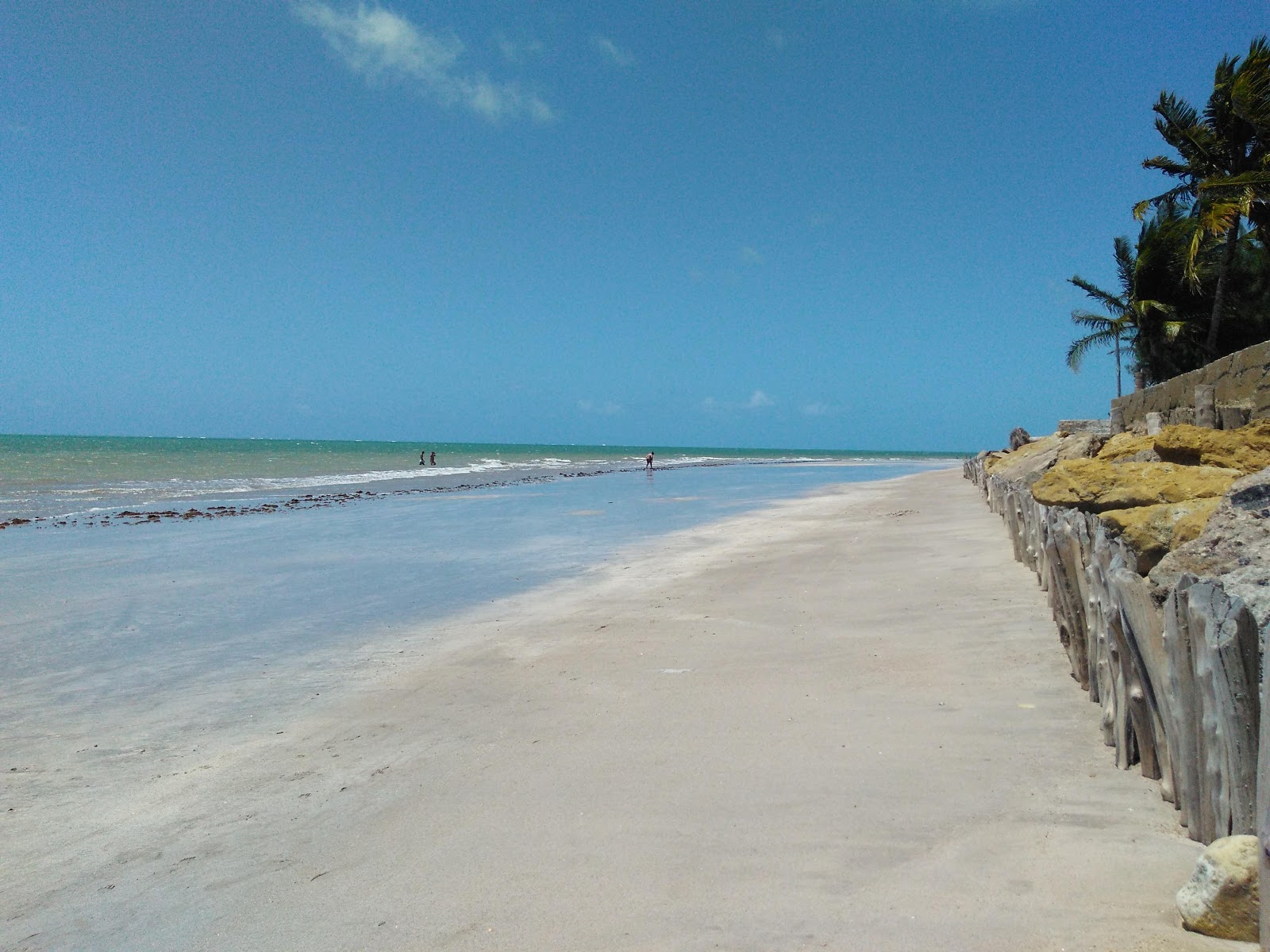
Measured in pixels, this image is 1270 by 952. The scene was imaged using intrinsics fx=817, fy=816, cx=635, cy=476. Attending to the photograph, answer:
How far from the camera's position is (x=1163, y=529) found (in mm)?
5551

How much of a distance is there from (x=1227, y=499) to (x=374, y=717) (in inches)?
223

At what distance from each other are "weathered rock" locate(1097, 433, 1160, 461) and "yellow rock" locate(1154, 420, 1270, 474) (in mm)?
885

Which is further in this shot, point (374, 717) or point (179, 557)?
point (179, 557)

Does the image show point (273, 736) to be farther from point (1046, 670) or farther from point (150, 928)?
point (1046, 670)

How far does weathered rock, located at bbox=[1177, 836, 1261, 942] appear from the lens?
8.42 feet

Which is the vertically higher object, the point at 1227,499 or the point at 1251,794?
the point at 1227,499

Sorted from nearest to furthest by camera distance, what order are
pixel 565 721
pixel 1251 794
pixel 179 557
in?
pixel 1251 794 < pixel 565 721 < pixel 179 557

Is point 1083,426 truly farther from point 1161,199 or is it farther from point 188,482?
point 188,482

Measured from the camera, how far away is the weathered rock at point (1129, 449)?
1014 centimetres

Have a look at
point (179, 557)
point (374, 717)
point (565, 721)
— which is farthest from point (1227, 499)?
point (179, 557)

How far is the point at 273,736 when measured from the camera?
564cm

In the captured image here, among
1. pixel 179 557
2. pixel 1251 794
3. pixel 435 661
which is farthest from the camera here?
pixel 179 557

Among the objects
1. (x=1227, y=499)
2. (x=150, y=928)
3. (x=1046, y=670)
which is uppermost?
(x=1227, y=499)

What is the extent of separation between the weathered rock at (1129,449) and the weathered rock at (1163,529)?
4098mm
